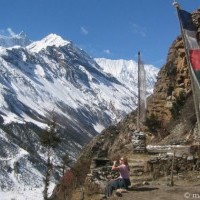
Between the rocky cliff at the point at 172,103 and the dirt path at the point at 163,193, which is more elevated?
the rocky cliff at the point at 172,103

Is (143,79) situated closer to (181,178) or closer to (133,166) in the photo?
(133,166)

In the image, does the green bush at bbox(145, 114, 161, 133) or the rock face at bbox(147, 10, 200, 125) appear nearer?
the green bush at bbox(145, 114, 161, 133)

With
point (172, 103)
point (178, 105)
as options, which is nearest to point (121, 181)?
point (178, 105)

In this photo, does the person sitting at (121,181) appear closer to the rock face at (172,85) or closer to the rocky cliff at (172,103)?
the rocky cliff at (172,103)

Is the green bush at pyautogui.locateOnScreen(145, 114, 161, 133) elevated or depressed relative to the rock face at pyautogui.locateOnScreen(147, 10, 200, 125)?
depressed

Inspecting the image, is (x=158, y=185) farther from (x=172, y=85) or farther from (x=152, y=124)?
(x=172, y=85)

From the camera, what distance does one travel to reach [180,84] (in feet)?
210

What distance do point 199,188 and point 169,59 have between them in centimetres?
4795

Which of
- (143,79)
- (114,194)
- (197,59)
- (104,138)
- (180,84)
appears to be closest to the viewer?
(197,59)

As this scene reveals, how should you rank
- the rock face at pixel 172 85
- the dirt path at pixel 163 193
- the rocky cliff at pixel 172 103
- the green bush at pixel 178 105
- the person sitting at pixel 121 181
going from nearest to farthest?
the dirt path at pixel 163 193 < the person sitting at pixel 121 181 < the rocky cliff at pixel 172 103 < the green bush at pixel 178 105 < the rock face at pixel 172 85

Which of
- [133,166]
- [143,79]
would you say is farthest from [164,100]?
[133,166]
